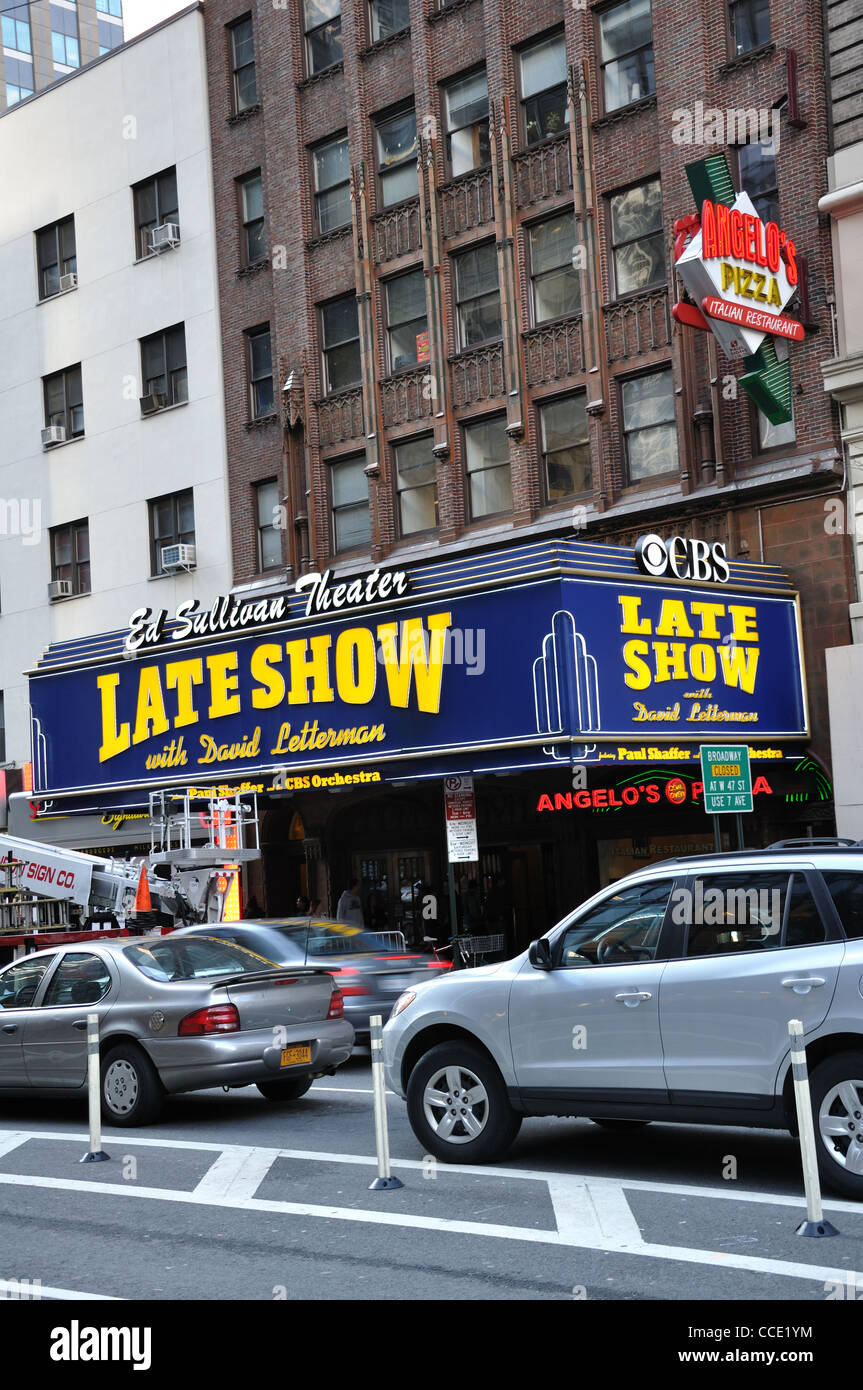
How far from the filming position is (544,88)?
2744cm

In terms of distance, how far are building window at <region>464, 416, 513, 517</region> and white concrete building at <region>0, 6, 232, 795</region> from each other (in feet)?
21.5

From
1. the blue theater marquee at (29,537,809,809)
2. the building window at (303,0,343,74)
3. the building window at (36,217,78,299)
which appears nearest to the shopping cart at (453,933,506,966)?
the blue theater marquee at (29,537,809,809)

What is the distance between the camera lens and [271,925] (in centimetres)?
1697

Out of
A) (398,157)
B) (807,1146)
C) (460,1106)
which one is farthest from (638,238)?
(807,1146)

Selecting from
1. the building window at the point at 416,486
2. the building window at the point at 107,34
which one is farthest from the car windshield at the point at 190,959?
the building window at the point at 107,34

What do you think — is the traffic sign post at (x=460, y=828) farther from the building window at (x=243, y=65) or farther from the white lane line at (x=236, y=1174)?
the building window at (x=243, y=65)

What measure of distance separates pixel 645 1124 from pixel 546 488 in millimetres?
16923

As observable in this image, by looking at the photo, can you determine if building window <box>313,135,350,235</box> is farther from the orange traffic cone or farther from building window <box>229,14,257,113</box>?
the orange traffic cone

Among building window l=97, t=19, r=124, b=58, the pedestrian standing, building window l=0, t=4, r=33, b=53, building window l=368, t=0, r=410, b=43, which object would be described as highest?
building window l=97, t=19, r=124, b=58

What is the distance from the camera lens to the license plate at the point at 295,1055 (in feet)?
41.5

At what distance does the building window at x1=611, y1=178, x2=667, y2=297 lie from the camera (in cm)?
2570

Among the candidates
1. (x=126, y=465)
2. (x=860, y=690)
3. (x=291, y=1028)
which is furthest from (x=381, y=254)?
(x=291, y=1028)

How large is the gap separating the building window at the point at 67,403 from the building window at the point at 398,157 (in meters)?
9.84

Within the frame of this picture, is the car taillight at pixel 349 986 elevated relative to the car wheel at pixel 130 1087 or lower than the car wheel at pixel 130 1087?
elevated
